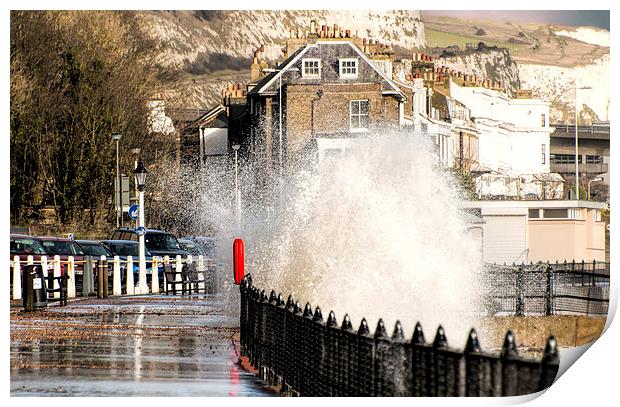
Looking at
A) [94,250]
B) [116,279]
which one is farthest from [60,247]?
[94,250]

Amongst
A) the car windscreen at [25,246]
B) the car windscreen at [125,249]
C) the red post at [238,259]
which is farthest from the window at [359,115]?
the red post at [238,259]

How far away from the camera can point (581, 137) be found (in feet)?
75.9

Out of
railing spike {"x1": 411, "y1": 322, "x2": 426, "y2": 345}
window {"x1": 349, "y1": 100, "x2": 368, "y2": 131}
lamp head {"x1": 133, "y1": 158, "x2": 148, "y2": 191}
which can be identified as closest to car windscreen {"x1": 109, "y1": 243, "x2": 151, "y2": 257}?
lamp head {"x1": 133, "y1": 158, "x2": 148, "y2": 191}

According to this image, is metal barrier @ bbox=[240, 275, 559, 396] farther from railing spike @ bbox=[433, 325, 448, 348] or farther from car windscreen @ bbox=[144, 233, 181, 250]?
car windscreen @ bbox=[144, 233, 181, 250]

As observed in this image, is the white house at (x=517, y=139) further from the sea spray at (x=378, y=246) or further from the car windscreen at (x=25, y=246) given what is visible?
the car windscreen at (x=25, y=246)

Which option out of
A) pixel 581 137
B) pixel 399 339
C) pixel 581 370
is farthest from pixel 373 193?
pixel 399 339

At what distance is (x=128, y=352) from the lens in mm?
16391

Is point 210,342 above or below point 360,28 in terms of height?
below

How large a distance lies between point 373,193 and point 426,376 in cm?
1311

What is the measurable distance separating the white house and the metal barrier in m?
11.6

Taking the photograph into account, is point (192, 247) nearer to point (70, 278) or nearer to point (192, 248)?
point (192, 248)

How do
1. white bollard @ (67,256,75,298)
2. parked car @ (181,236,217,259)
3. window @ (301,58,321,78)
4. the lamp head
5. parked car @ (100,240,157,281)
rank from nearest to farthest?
white bollard @ (67,256,75,298) < the lamp head < parked car @ (100,240,157,281) < parked car @ (181,236,217,259) < window @ (301,58,321,78)

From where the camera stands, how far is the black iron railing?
2597 cm

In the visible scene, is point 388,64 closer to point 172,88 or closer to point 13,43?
point 172,88
